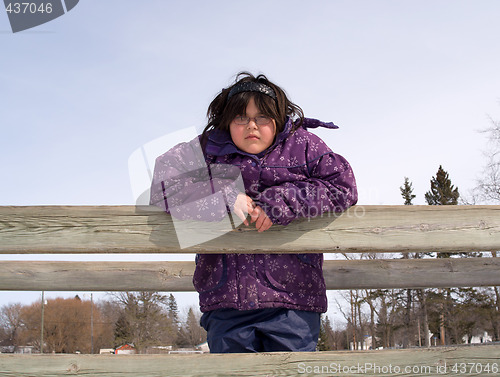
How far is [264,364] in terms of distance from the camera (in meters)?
1.95

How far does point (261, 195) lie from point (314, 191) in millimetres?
249

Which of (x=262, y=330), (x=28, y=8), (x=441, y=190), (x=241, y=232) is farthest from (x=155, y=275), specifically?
(x=441, y=190)

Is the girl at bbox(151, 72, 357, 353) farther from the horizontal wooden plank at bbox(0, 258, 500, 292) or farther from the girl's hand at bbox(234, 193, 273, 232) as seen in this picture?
the horizontal wooden plank at bbox(0, 258, 500, 292)

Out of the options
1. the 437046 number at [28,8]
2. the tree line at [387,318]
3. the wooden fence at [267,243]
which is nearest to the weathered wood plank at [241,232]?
the wooden fence at [267,243]

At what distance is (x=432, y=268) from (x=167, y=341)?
3003 centimetres

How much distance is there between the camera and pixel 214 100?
2758 mm

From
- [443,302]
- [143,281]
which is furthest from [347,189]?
[443,302]

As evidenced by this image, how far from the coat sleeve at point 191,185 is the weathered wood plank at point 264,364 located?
1.99 ft

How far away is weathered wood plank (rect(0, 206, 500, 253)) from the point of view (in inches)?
81.5

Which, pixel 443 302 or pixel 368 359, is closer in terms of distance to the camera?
pixel 368 359

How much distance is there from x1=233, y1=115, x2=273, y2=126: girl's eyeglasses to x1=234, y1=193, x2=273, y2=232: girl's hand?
1.85 ft

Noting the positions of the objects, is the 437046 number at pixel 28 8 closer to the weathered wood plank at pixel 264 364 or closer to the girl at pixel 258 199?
the girl at pixel 258 199

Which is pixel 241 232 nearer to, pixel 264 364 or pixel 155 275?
pixel 264 364

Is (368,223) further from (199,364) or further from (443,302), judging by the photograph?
(443,302)
